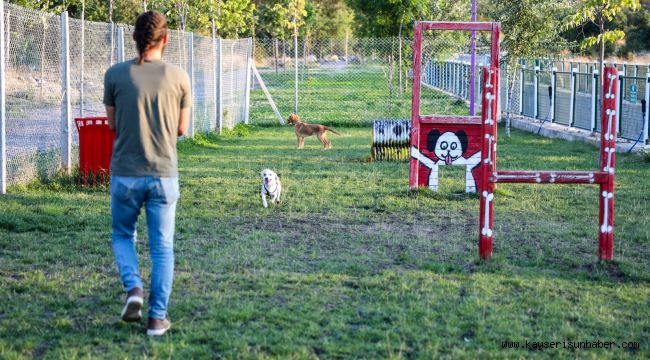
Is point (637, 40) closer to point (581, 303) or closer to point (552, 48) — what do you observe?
point (552, 48)

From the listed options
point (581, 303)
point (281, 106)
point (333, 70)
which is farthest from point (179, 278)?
point (333, 70)

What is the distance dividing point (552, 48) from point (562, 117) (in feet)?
10.7

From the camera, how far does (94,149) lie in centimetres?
1222

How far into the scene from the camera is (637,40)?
4866 cm

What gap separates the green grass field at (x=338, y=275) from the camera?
541 centimetres

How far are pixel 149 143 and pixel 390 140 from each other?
35.9 ft

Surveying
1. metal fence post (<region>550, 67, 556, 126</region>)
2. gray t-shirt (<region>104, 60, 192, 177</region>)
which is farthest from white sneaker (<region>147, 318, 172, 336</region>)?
metal fence post (<region>550, 67, 556, 126</region>)

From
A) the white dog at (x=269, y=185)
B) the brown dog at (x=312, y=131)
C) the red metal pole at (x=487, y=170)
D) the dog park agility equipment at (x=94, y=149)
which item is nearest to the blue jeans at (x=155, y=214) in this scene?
the red metal pole at (x=487, y=170)

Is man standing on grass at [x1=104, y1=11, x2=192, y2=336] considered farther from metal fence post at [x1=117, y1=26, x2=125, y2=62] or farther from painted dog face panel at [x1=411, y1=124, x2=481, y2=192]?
metal fence post at [x1=117, y1=26, x2=125, y2=62]

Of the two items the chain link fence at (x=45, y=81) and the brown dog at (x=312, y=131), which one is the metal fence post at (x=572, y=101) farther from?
the chain link fence at (x=45, y=81)

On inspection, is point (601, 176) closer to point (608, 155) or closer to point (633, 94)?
point (608, 155)

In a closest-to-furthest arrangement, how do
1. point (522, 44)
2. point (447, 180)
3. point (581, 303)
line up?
point (581, 303)
point (447, 180)
point (522, 44)

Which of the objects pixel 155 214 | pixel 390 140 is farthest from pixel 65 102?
pixel 155 214

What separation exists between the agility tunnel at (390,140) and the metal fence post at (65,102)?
5434mm
